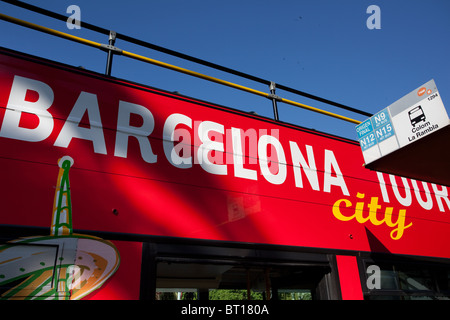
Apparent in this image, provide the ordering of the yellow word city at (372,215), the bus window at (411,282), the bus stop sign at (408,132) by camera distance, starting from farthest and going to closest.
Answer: the yellow word city at (372,215)
the bus window at (411,282)
the bus stop sign at (408,132)

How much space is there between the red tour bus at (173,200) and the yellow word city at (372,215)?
0.06 feet

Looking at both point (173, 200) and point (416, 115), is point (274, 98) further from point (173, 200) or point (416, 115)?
point (173, 200)

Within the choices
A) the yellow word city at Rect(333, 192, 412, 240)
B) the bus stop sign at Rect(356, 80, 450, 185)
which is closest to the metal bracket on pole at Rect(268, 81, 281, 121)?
the bus stop sign at Rect(356, 80, 450, 185)

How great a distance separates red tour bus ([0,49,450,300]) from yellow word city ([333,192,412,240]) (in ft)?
0.06

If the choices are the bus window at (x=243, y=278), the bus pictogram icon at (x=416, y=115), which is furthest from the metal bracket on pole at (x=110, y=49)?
the bus pictogram icon at (x=416, y=115)

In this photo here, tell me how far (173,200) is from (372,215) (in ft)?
8.54

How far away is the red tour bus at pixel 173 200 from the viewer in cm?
246

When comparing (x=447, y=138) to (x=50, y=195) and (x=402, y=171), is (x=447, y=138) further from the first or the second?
(x=50, y=195)

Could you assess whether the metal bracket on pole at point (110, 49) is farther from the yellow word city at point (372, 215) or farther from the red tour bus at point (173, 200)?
the yellow word city at point (372, 215)

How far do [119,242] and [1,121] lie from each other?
131 cm

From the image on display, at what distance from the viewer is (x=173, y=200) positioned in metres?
3.02

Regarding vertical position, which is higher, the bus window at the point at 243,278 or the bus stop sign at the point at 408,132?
the bus stop sign at the point at 408,132

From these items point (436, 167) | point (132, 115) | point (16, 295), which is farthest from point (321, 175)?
point (16, 295)
